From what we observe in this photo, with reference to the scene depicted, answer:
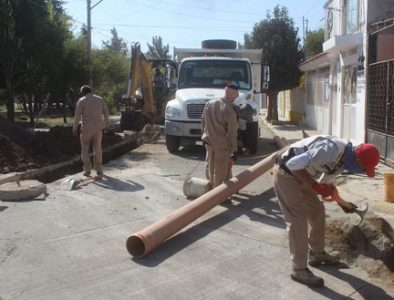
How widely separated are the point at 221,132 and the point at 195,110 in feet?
18.0

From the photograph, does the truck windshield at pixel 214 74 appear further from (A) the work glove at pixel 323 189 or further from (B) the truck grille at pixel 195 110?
(A) the work glove at pixel 323 189

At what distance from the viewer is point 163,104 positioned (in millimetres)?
21500

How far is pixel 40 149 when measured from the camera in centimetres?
1420

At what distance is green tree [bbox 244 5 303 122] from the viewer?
26.6m

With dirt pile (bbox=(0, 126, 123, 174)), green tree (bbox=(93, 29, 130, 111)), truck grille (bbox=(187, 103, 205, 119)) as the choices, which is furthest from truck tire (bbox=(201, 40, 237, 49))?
green tree (bbox=(93, 29, 130, 111))

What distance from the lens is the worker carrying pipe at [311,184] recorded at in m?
4.33

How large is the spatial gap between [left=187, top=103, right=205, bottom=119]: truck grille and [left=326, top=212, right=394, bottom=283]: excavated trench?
7.24 meters

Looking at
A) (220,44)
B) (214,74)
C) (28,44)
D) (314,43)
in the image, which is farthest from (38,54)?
(314,43)

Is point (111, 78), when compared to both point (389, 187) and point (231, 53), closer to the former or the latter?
point (231, 53)

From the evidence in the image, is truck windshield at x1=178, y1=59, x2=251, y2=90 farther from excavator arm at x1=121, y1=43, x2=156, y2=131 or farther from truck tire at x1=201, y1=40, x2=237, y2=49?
excavator arm at x1=121, y1=43, x2=156, y2=131

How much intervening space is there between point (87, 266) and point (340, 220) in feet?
10.3

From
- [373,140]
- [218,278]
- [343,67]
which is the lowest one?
[218,278]

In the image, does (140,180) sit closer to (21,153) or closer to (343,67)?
(21,153)

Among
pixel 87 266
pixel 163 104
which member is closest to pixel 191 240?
pixel 87 266
